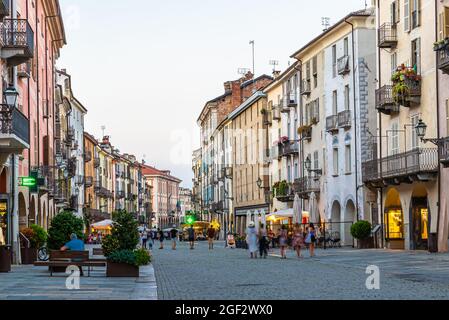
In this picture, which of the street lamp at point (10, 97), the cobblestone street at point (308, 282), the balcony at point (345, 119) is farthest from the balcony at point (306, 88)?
the street lamp at point (10, 97)

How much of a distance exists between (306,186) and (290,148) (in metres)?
5.88

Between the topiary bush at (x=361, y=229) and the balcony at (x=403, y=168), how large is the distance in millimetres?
2055

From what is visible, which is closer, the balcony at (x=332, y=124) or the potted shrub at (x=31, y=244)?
the potted shrub at (x=31, y=244)

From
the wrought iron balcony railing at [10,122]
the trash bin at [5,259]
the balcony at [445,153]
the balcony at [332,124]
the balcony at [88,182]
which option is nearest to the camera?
the trash bin at [5,259]

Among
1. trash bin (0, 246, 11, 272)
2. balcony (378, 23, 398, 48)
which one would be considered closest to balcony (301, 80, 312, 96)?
balcony (378, 23, 398, 48)

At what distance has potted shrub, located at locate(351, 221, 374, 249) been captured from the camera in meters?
49.9

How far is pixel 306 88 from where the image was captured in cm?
6328

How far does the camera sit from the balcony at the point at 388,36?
46.8 m

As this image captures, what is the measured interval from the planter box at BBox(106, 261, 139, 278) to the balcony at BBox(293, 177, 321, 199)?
1422 inches

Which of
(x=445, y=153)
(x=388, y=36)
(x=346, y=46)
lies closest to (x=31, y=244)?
(x=445, y=153)

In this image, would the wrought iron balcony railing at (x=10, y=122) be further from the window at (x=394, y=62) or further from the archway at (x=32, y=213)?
the window at (x=394, y=62)

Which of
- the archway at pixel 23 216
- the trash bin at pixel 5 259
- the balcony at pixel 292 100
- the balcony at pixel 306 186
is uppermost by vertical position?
the balcony at pixel 292 100

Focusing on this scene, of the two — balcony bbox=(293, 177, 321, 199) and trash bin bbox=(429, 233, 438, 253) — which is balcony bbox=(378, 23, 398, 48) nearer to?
trash bin bbox=(429, 233, 438, 253)
